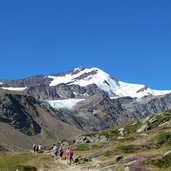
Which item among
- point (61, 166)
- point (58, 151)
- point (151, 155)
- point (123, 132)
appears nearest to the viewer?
point (151, 155)

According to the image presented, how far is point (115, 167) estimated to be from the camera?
6259 cm

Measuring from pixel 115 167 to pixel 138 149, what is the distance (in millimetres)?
19573

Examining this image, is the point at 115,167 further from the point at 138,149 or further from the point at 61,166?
the point at 138,149

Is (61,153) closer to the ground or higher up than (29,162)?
higher up

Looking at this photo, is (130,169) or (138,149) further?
(138,149)

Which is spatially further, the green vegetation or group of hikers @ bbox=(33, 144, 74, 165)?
group of hikers @ bbox=(33, 144, 74, 165)

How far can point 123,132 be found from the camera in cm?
16250

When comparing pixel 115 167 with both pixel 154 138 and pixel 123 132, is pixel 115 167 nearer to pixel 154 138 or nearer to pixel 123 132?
pixel 154 138

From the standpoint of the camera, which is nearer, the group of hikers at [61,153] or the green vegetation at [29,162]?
the green vegetation at [29,162]

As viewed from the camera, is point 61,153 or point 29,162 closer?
point 29,162

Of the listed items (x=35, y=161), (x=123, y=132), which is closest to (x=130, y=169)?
(x=35, y=161)

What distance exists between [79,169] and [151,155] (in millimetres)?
11076

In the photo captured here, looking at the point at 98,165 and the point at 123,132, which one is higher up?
the point at 123,132

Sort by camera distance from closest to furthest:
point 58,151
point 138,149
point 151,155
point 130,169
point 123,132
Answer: point 130,169 → point 151,155 → point 138,149 → point 58,151 → point 123,132
